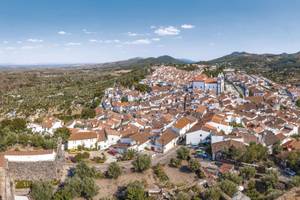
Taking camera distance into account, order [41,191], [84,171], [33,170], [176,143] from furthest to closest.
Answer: [176,143] → [33,170] → [84,171] → [41,191]


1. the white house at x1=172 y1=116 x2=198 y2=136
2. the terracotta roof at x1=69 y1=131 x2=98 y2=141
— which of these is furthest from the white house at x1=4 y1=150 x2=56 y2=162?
the white house at x1=172 y1=116 x2=198 y2=136

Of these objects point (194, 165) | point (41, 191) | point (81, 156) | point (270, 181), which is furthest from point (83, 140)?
point (270, 181)

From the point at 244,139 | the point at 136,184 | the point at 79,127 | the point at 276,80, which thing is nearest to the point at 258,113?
the point at 244,139

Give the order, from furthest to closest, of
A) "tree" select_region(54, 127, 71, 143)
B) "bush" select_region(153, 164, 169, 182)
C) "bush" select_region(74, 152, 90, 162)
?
"tree" select_region(54, 127, 71, 143), "bush" select_region(74, 152, 90, 162), "bush" select_region(153, 164, 169, 182)

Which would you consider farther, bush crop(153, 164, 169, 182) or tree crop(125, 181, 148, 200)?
bush crop(153, 164, 169, 182)

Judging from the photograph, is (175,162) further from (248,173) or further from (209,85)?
(209,85)

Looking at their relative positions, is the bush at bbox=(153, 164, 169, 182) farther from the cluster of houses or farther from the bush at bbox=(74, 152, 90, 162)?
the bush at bbox=(74, 152, 90, 162)

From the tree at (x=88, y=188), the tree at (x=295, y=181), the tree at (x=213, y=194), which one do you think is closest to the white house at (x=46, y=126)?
the tree at (x=88, y=188)

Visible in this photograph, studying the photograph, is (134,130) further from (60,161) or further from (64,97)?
(64,97)
